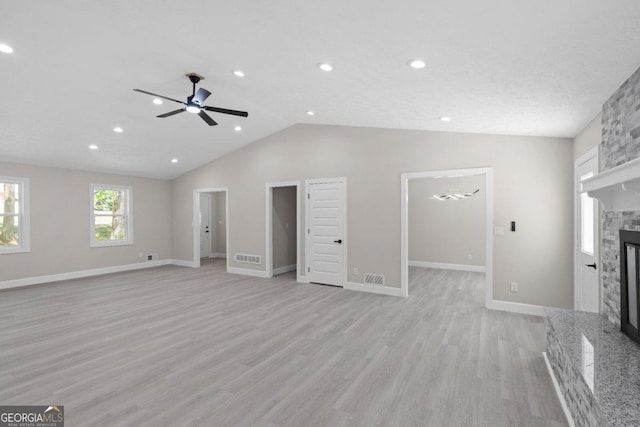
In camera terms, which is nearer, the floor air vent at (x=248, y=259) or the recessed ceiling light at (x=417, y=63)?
the recessed ceiling light at (x=417, y=63)

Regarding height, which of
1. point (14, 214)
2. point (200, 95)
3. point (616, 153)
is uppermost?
point (200, 95)

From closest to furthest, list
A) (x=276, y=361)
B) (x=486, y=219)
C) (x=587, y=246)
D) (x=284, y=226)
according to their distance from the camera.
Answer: (x=276, y=361) → (x=587, y=246) → (x=486, y=219) → (x=284, y=226)

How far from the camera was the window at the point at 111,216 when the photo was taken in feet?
25.2

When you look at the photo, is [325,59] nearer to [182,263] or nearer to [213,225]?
[182,263]

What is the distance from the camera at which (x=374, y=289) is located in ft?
18.9

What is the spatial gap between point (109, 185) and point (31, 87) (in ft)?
14.2

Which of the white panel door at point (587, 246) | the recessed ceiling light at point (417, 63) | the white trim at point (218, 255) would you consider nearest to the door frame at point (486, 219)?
the white panel door at point (587, 246)

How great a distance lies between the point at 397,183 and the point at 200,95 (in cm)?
345

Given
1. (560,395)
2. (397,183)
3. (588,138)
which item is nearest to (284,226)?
(397,183)

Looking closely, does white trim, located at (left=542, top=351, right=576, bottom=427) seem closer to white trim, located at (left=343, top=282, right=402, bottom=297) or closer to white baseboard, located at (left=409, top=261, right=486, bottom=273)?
white trim, located at (left=343, top=282, right=402, bottom=297)

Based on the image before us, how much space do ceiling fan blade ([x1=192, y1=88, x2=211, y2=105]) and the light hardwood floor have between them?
9.33 ft

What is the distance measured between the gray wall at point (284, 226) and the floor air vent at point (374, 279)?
8.11 ft

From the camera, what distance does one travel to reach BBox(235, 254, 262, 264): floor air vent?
7.31 meters

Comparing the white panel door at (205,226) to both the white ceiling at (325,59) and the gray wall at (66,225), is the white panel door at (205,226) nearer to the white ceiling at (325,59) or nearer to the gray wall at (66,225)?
the gray wall at (66,225)
